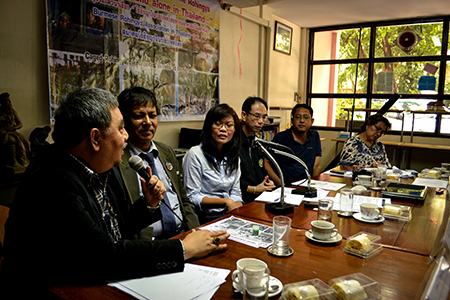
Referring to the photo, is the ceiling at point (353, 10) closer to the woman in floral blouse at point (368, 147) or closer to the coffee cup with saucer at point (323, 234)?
the woman in floral blouse at point (368, 147)

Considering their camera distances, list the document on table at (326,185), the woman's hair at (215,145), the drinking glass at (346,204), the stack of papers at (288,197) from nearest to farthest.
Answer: the drinking glass at (346,204) → the stack of papers at (288,197) → the woman's hair at (215,145) → the document on table at (326,185)

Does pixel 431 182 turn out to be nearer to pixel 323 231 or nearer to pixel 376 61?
pixel 323 231

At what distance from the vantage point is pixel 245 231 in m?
1.47

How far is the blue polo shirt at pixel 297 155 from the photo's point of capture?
315 cm

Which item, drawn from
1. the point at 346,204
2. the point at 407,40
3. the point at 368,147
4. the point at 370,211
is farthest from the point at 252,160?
the point at 407,40

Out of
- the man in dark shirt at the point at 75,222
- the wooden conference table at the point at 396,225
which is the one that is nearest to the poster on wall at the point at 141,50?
the man in dark shirt at the point at 75,222

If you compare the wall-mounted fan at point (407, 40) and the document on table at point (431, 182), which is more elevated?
the wall-mounted fan at point (407, 40)

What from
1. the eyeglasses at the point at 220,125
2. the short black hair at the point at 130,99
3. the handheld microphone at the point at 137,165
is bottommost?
the handheld microphone at the point at 137,165

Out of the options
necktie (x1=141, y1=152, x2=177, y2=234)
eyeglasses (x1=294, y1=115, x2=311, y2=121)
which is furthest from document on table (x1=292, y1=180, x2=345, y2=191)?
necktie (x1=141, y1=152, x2=177, y2=234)

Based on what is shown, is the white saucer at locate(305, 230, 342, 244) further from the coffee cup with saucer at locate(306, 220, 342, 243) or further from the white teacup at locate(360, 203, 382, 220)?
the white teacup at locate(360, 203, 382, 220)

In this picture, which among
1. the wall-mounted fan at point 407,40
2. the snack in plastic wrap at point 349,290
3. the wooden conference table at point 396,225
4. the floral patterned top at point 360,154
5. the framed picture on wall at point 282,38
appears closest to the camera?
the snack in plastic wrap at point 349,290

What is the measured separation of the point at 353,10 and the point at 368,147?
2934 mm

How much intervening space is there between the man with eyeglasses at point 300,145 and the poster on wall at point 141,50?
1.28 m

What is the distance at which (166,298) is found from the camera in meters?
0.91
